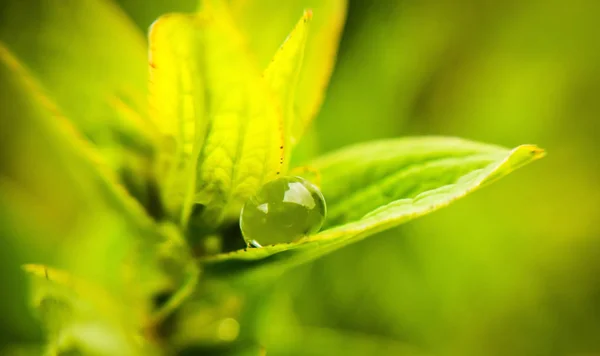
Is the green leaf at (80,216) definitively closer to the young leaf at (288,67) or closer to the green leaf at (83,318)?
the green leaf at (83,318)

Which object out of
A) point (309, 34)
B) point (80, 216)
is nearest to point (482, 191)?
point (309, 34)

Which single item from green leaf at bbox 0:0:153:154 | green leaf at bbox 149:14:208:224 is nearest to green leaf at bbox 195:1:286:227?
green leaf at bbox 149:14:208:224

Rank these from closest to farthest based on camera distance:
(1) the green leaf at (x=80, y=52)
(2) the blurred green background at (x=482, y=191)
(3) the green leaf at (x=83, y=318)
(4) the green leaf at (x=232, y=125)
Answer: (4) the green leaf at (x=232, y=125) < (3) the green leaf at (x=83, y=318) < (1) the green leaf at (x=80, y=52) < (2) the blurred green background at (x=482, y=191)

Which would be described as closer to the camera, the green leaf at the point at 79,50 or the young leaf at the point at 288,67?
the young leaf at the point at 288,67

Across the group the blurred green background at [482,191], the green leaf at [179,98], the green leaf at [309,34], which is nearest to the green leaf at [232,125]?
the green leaf at [179,98]

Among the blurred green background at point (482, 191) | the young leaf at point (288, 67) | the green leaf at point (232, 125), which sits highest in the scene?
the blurred green background at point (482, 191)

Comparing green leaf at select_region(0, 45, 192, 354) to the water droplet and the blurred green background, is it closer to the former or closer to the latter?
the water droplet

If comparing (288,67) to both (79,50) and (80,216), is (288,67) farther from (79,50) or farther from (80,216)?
(80,216)
